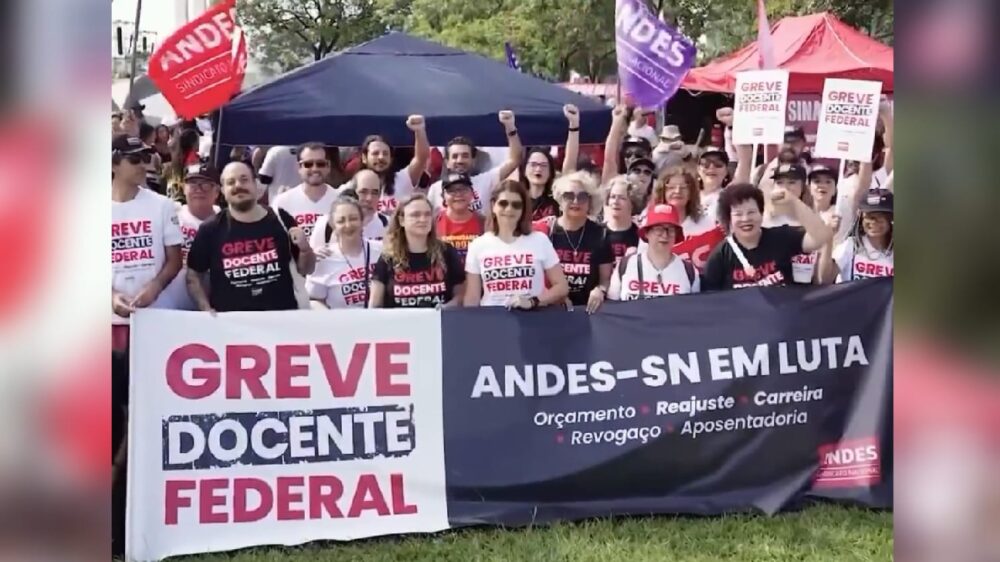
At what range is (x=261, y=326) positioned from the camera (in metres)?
5.24

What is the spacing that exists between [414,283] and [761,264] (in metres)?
1.72

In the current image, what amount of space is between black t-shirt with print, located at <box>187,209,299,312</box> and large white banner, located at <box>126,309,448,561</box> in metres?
0.35

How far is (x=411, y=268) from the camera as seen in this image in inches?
219

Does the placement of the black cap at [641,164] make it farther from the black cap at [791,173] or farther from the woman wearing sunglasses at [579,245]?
the woman wearing sunglasses at [579,245]

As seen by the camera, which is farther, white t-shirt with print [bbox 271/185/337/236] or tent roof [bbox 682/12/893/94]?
tent roof [bbox 682/12/893/94]

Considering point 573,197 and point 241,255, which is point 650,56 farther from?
point 241,255

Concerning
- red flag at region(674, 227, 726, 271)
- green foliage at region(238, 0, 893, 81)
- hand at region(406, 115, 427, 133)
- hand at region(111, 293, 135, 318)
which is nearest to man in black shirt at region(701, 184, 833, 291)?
red flag at region(674, 227, 726, 271)

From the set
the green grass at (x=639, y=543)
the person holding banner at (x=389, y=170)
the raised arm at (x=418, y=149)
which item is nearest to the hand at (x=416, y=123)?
the raised arm at (x=418, y=149)

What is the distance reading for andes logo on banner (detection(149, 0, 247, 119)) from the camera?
9.02 meters

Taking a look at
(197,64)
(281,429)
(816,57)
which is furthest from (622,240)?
(816,57)

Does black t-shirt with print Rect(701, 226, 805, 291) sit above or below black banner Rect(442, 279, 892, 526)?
above

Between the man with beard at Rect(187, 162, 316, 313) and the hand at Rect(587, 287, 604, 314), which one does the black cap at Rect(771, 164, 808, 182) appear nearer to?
the hand at Rect(587, 287, 604, 314)

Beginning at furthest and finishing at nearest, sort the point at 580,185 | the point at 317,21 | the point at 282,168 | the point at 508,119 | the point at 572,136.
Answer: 1. the point at 317,21
2. the point at 282,168
3. the point at 572,136
4. the point at 508,119
5. the point at 580,185
